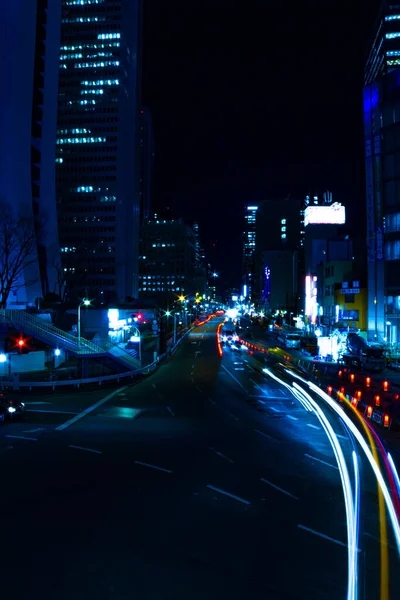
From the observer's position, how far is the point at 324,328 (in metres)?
73.2

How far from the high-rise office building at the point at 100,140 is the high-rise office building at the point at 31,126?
64412 mm

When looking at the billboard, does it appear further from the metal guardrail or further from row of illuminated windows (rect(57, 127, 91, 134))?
the metal guardrail

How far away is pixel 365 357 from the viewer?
43094 millimetres

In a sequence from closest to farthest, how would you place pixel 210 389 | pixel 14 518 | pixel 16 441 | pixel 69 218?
pixel 14 518
pixel 16 441
pixel 210 389
pixel 69 218

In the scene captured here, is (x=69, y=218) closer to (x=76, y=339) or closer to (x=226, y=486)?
(x=76, y=339)

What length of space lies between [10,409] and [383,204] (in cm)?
5197

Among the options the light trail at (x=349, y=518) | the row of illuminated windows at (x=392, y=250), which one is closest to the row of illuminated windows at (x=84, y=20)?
the row of illuminated windows at (x=392, y=250)

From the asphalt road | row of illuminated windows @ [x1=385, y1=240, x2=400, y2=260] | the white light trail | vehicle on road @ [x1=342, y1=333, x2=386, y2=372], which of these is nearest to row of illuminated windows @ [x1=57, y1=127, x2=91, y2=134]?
row of illuminated windows @ [x1=385, y1=240, x2=400, y2=260]

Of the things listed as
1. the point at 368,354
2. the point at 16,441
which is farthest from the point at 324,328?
the point at 16,441

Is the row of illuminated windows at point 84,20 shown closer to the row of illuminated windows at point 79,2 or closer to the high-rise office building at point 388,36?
the row of illuminated windows at point 79,2

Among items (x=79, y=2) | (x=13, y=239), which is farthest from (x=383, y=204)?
(x=79, y=2)

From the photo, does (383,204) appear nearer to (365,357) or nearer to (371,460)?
(365,357)

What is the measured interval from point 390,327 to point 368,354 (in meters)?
18.1

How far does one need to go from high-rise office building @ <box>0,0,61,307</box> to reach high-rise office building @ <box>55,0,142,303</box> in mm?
64412
